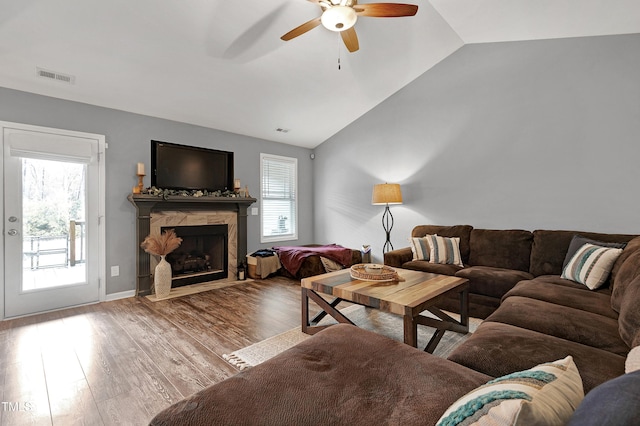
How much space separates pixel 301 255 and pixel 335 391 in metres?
3.65

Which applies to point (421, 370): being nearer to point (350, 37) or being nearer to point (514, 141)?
point (350, 37)

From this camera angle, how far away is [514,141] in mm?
3727

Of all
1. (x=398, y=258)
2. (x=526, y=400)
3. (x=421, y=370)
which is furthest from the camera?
(x=398, y=258)

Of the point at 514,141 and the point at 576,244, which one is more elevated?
the point at 514,141

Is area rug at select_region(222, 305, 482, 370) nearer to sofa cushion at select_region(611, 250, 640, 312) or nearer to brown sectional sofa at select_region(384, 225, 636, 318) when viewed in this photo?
brown sectional sofa at select_region(384, 225, 636, 318)

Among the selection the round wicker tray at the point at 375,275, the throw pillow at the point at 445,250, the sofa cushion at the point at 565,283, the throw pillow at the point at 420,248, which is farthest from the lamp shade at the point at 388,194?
the sofa cushion at the point at 565,283

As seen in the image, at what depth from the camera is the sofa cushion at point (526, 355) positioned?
1.24 metres

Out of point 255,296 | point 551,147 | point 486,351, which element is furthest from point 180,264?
point 551,147

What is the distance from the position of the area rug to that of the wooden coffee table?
111 millimetres

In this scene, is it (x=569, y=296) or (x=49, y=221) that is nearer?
(x=569, y=296)

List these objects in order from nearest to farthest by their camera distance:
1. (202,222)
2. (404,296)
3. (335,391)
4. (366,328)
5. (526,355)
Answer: (335,391)
(526,355)
(404,296)
(366,328)
(202,222)

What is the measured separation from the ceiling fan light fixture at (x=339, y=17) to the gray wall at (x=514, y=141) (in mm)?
2490

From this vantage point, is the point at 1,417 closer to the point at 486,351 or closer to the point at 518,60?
the point at 486,351

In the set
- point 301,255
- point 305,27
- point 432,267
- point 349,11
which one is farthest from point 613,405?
point 301,255
